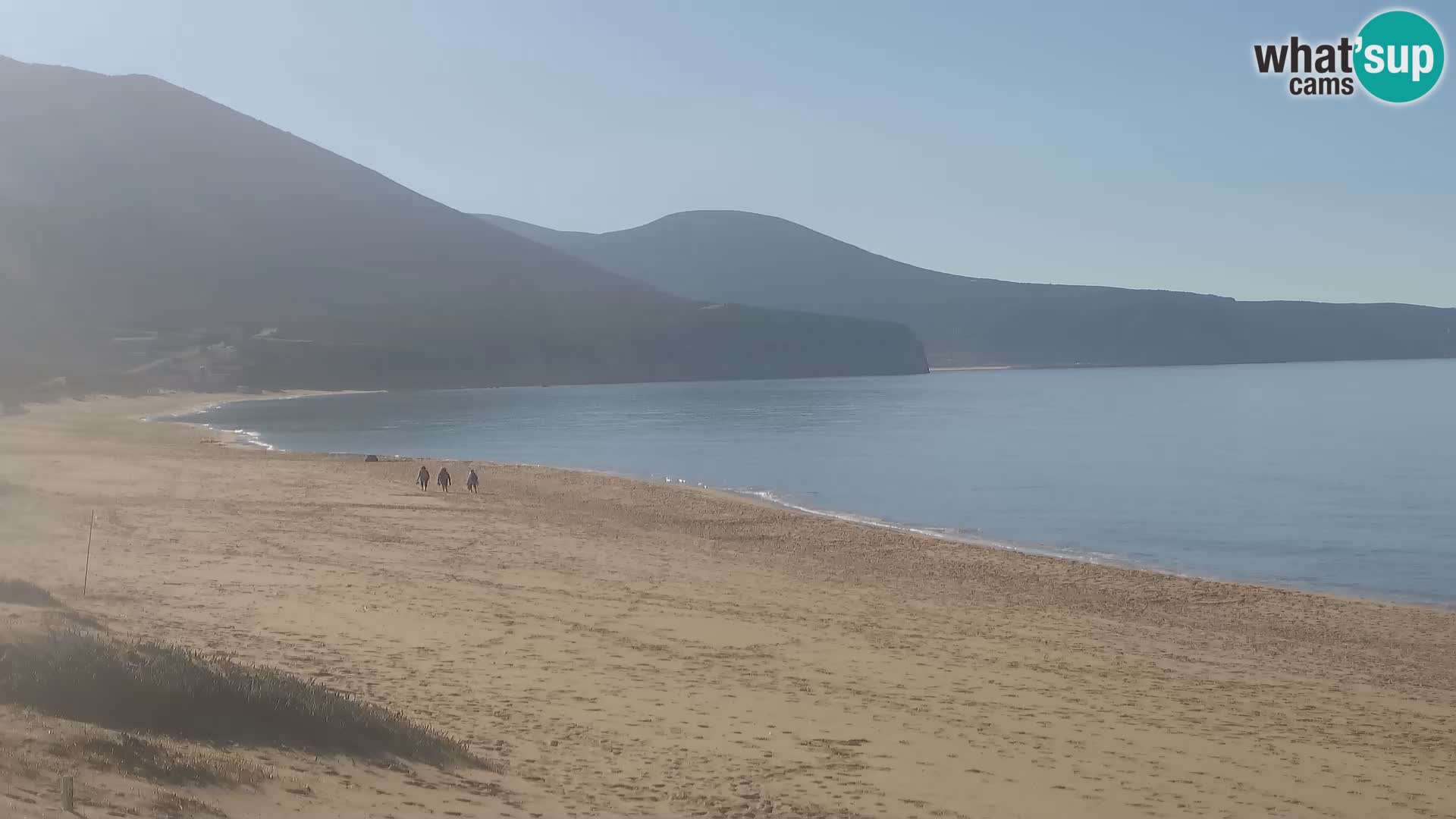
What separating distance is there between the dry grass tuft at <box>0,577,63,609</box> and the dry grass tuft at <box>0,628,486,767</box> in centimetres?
268

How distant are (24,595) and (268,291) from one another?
548ft

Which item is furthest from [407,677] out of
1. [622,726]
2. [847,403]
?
[847,403]

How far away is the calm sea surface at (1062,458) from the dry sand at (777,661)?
19.1 ft

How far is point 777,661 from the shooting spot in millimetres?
12828

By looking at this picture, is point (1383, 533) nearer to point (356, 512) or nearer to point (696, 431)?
point (356, 512)

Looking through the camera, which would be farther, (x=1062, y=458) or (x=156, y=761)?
(x=1062, y=458)

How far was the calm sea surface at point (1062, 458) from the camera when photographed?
2717 centimetres

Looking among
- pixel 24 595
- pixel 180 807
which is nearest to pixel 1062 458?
pixel 24 595

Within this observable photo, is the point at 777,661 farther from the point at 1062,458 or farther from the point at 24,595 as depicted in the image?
the point at 1062,458

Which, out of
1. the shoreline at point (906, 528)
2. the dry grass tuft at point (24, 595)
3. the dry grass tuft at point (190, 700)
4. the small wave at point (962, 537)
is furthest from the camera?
the small wave at point (962, 537)

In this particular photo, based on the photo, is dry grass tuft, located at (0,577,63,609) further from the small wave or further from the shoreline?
the small wave

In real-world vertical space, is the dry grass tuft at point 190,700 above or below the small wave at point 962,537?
above

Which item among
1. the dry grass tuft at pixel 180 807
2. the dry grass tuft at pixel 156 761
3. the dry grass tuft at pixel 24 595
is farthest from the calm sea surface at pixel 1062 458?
the dry grass tuft at pixel 180 807

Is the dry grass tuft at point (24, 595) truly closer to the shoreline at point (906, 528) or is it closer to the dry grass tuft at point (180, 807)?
the dry grass tuft at point (180, 807)
